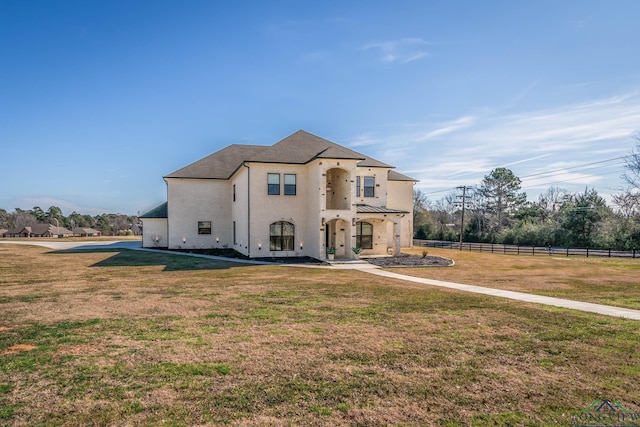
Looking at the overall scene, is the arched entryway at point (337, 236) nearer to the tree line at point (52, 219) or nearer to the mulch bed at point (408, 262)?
the mulch bed at point (408, 262)

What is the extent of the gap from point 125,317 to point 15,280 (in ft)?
34.1

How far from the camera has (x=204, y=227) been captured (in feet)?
103

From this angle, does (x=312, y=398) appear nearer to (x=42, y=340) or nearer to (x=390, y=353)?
(x=390, y=353)

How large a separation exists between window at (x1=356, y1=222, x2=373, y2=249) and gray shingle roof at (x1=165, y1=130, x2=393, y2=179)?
4915mm

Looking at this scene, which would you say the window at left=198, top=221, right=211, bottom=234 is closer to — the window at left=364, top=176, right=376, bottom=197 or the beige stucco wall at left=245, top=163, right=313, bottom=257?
the beige stucco wall at left=245, top=163, right=313, bottom=257

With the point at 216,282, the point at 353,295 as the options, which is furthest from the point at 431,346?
the point at 216,282

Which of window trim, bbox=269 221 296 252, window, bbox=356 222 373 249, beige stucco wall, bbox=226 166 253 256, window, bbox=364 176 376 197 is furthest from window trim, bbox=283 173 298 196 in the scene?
window, bbox=364 176 376 197

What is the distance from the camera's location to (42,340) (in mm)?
6988

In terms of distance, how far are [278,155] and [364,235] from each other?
890cm

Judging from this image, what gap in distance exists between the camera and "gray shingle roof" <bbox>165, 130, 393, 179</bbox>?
24069 mm

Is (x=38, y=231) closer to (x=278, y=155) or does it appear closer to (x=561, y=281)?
(x=278, y=155)

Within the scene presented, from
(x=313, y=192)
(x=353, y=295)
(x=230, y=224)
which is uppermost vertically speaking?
(x=313, y=192)

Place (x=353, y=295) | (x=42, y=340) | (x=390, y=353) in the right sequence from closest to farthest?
(x=390, y=353) < (x=42, y=340) < (x=353, y=295)

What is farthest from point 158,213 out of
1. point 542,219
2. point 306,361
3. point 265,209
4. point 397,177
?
point 542,219
